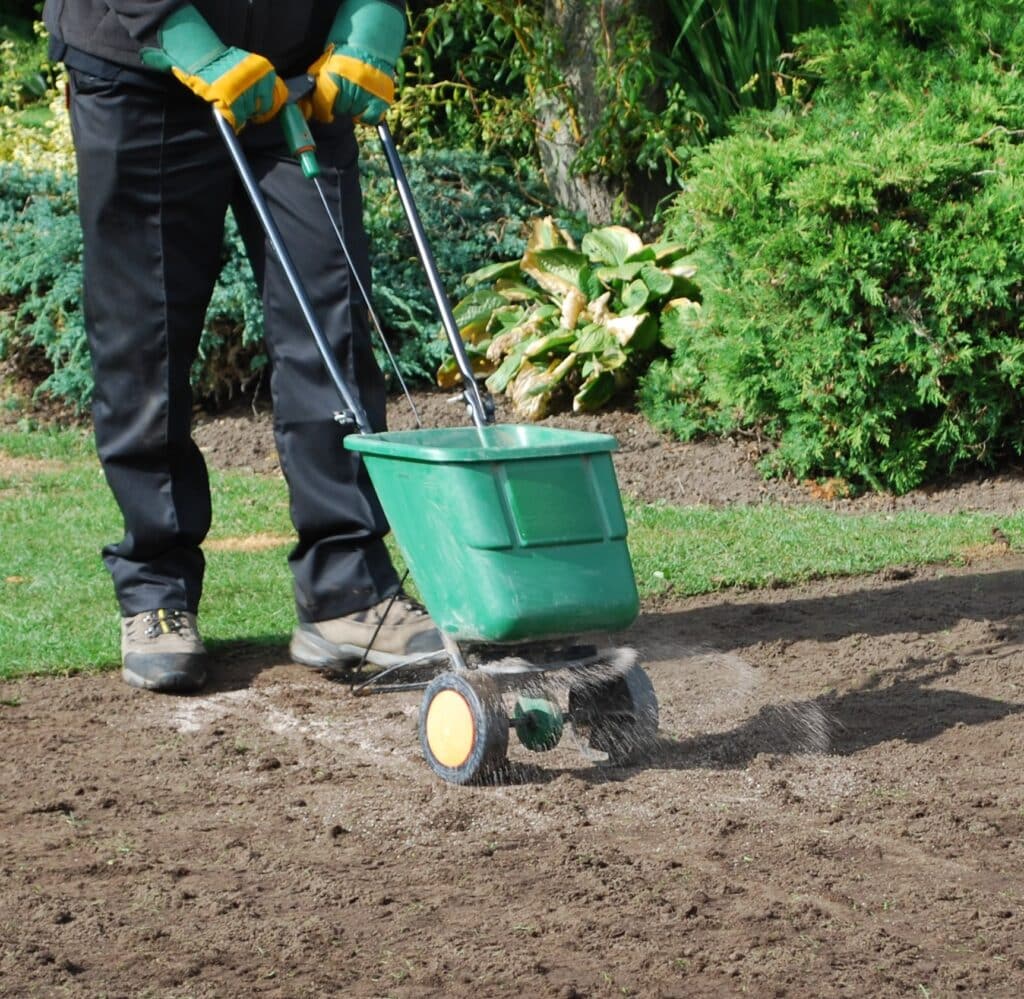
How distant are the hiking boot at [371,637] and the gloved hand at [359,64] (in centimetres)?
115

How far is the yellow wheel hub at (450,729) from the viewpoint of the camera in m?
3.13

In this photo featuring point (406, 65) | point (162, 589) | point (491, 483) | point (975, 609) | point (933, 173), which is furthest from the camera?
point (406, 65)

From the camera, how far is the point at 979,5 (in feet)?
21.9

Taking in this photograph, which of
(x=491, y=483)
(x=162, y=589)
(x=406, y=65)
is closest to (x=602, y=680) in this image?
(x=491, y=483)

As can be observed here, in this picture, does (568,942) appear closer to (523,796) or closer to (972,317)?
(523,796)

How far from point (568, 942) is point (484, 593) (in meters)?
0.74

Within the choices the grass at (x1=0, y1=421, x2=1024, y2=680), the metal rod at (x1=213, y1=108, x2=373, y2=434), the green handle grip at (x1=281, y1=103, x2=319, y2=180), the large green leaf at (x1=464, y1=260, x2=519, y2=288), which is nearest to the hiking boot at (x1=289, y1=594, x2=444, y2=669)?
the grass at (x1=0, y1=421, x2=1024, y2=680)

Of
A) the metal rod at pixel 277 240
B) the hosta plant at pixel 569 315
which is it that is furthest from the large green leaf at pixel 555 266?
the metal rod at pixel 277 240

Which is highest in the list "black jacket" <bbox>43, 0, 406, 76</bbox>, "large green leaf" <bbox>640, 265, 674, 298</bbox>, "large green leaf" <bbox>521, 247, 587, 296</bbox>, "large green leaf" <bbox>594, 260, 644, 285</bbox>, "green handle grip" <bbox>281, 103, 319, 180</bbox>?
"black jacket" <bbox>43, 0, 406, 76</bbox>

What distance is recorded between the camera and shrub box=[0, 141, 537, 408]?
757cm

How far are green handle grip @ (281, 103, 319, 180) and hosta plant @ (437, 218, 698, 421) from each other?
3614mm

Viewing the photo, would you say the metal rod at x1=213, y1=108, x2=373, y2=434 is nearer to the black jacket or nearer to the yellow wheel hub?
the black jacket

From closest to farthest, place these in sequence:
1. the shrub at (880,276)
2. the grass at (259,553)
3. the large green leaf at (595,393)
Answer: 1. the grass at (259,553)
2. the shrub at (880,276)
3. the large green leaf at (595,393)

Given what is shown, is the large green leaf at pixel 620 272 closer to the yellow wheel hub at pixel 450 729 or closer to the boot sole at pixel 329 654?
the boot sole at pixel 329 654
